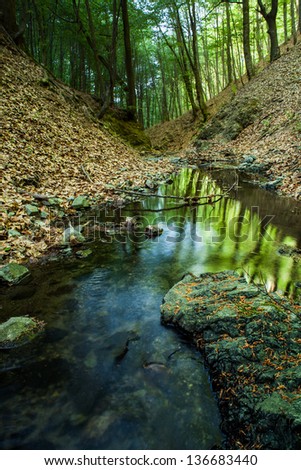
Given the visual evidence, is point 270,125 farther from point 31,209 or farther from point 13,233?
point 13,233

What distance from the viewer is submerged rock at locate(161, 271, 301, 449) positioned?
2029mm

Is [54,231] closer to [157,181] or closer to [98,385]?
[98,385]

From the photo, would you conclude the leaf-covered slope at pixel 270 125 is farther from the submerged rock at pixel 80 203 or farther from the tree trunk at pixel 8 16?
the tree trunk at pixel 8 16

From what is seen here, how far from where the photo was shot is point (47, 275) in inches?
179

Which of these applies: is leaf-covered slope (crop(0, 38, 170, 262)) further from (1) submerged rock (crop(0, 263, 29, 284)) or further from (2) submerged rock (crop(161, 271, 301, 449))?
(2) submerged rock (crop(161, 271, 301, 449))

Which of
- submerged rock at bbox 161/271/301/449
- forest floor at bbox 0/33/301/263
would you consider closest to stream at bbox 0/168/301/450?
submerged rock at bbox 161/271/301/449

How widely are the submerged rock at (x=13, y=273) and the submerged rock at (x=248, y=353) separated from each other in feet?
7.42

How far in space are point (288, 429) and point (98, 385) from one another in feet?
5.33

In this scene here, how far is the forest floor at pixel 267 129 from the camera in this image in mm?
10328

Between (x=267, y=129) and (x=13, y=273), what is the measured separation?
14.3 meters

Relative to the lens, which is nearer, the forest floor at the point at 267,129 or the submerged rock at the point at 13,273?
the submerged rock at the point at 13,273

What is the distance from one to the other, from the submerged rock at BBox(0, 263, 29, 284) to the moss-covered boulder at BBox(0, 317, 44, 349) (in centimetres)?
98

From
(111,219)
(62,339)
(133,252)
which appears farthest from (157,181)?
(62,339)

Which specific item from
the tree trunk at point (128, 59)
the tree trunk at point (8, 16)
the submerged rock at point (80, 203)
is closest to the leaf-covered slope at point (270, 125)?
the tree trunk at point (128, 59)
